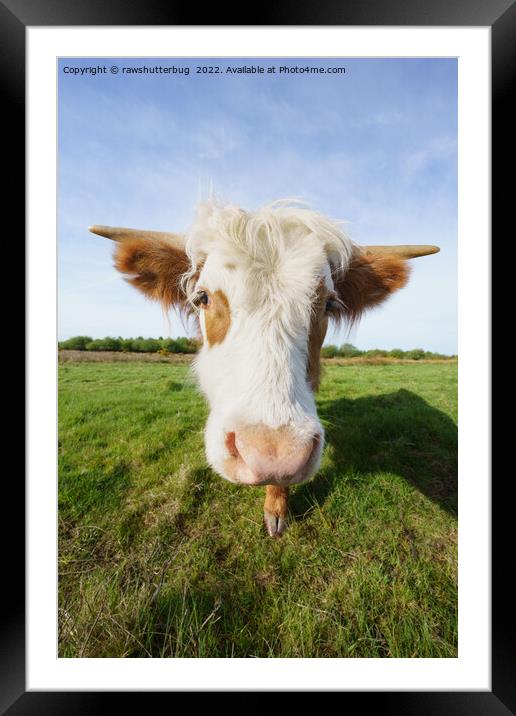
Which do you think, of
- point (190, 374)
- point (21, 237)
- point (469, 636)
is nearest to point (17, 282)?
point (21, 237)

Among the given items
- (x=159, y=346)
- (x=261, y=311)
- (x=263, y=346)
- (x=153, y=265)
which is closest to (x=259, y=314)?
(x=261, y=311)

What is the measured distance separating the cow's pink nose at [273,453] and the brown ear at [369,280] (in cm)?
135

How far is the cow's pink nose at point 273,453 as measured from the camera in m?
0.93

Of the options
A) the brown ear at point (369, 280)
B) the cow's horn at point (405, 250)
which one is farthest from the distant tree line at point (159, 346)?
the cow's horn at point (405, 250)

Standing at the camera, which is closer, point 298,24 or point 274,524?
point 298,24

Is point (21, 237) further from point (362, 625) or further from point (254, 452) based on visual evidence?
point (362, 625)

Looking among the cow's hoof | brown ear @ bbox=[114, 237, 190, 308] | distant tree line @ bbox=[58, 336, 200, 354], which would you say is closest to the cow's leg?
the cow's hoof

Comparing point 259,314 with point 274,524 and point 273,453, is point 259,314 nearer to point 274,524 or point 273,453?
point 273,453

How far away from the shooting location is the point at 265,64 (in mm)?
1331

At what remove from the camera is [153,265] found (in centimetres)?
191

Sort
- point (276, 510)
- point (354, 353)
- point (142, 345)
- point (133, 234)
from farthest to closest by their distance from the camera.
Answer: point (354, 353) < point (142, 345) < point (276, 510) < point (133, 234)

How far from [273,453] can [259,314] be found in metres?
0.66

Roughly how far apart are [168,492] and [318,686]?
1.38m

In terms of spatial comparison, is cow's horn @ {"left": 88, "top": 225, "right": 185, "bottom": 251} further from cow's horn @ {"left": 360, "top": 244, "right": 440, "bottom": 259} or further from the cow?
cow's horn @ {"left": 360, "top": 244, "right": 440, "bottom": 259}
